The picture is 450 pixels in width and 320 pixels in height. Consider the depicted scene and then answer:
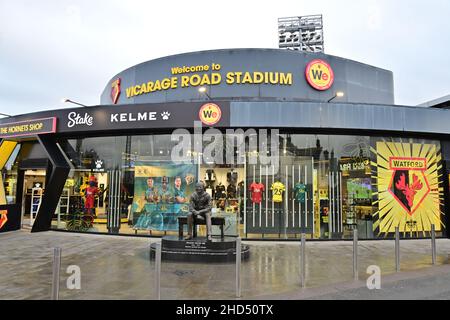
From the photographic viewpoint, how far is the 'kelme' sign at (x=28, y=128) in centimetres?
1455

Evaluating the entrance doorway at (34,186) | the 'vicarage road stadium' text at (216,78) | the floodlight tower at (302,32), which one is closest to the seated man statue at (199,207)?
the 'vicarage road stadium' text at (216,78)

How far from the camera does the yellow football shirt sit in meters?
13.3

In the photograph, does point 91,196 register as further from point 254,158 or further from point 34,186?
point 254,158

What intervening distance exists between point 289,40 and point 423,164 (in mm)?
36341

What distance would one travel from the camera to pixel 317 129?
13.0 metres

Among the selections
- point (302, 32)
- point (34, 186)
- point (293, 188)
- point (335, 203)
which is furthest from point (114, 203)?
point (302, 32)

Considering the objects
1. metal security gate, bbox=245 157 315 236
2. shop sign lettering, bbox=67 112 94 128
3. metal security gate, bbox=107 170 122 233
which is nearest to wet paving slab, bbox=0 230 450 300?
metal security gate, bbox=245 157 315 236

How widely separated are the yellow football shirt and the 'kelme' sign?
384 inches

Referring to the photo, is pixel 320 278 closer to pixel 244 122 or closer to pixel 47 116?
pixel 244 122

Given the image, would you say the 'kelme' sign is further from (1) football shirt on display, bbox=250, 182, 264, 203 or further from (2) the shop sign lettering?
(1) football shirt on display, bbox=250, 182, 264, 203

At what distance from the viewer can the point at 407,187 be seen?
1385 centimetres

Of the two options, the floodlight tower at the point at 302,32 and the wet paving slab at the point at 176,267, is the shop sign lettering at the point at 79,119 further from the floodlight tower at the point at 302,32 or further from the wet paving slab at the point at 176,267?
the floodlight tower at the point at 302,32
